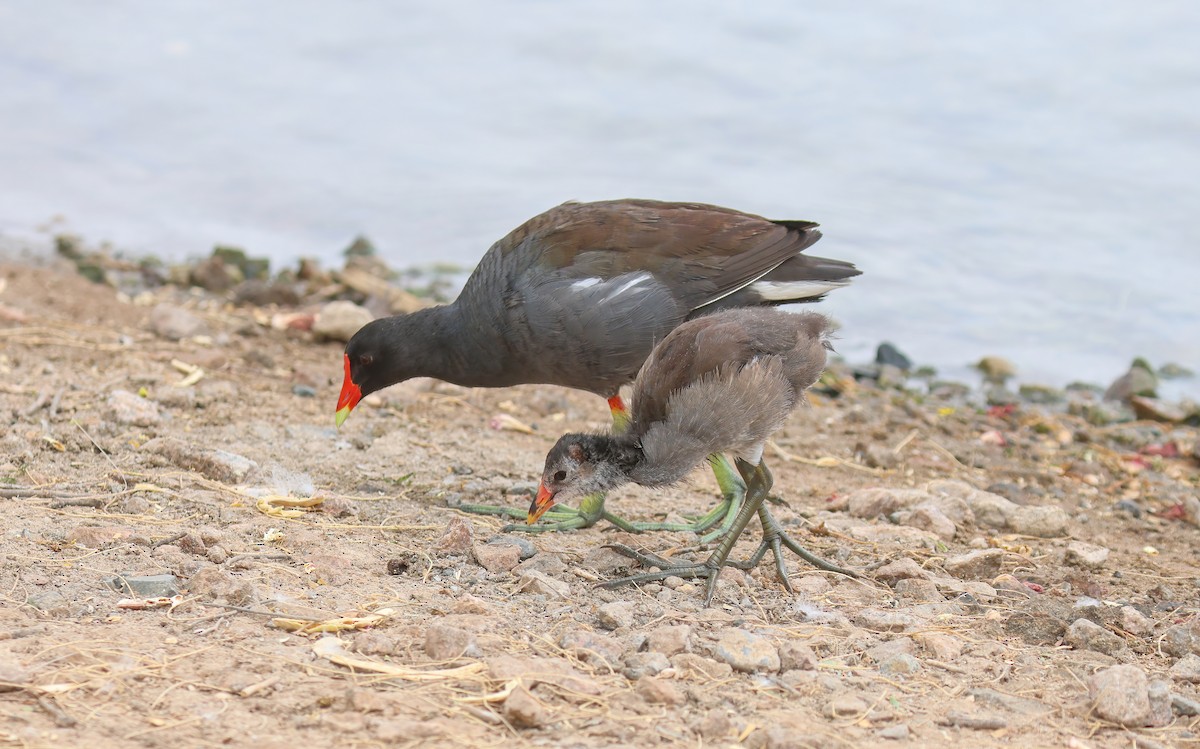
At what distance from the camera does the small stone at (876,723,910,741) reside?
3066mm

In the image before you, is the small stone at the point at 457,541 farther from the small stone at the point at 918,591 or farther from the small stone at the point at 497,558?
the small stone at the point at 918,591

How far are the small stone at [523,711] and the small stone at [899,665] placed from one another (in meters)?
1.09

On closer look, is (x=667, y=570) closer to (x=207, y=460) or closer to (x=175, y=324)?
(x=207, y=460)

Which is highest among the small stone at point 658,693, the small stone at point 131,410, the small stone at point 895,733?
the small stone at point 131,410

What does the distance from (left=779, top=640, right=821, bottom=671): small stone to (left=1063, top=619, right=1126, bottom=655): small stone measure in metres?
0.91

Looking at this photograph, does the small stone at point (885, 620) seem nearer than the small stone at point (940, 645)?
No

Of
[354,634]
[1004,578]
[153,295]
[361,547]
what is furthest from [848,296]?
[354,634]

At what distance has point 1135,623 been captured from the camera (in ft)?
13.0

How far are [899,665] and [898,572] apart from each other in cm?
90

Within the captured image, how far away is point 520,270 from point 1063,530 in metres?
2.63

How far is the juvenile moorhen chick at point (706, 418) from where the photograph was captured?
412 cm

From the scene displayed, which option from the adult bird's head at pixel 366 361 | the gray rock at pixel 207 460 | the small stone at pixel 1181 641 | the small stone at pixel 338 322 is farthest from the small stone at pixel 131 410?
the small stone at pixel 1181 641

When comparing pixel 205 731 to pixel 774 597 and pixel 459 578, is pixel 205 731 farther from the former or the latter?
pixel 774 597

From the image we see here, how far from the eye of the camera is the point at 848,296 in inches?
435
